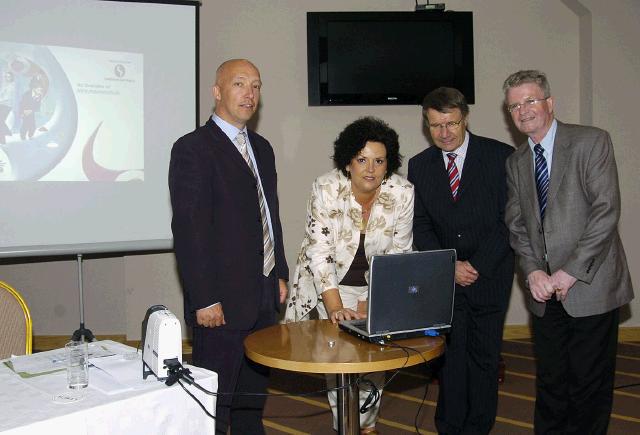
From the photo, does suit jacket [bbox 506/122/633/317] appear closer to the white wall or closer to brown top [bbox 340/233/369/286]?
brown top [bbox 340/233/369/286]

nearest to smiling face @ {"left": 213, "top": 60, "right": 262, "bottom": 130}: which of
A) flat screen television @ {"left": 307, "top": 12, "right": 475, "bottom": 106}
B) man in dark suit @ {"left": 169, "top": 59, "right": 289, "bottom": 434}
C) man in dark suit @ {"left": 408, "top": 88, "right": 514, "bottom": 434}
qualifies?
man in dark suit @ {"left": 169, "top": 59, "right": 289, "bottom": 434}

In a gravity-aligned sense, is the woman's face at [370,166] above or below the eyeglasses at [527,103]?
below

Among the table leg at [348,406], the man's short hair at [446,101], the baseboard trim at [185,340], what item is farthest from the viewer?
the baseboard trim at [185,340]

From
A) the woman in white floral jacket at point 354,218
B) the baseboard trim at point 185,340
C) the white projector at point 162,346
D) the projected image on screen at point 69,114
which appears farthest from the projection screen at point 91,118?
the white projector at point 162,346

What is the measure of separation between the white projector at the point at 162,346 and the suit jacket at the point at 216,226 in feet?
2.44

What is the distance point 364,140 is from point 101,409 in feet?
5.15

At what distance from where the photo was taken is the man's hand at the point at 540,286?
277 cm

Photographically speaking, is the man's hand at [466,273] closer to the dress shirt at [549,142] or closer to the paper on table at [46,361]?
the dress shirt at [549,142]

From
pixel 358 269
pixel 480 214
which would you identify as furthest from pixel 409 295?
pixel 480 214

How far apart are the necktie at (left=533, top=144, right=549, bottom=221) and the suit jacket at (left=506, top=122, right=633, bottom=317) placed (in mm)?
21

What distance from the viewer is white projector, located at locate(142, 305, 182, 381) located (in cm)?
179

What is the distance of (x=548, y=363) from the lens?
290cm

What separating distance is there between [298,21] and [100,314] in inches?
107

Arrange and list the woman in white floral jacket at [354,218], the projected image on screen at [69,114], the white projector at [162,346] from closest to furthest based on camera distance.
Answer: the white projector at [162,346], the woman in white floral jacket at [354,218], the projected image on screen at [69,114]
